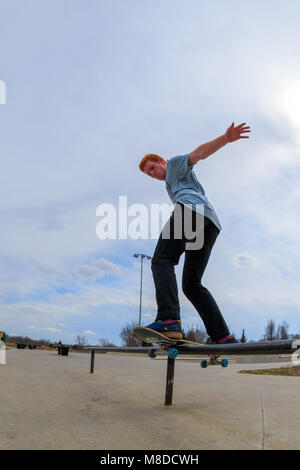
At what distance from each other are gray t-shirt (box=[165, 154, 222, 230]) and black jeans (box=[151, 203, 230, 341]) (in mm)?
65

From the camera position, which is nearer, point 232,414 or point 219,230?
point 232,414

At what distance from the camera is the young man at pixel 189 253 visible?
258cm

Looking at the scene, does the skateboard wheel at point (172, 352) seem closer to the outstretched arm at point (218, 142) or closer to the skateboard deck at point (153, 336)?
the skateboard deck at point (153, 336)

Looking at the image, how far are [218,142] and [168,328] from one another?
4.96 feet

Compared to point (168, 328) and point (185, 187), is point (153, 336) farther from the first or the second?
point (185, 187)

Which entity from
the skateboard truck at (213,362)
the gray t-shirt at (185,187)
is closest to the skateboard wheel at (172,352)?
the skateboard truck at (213,362)

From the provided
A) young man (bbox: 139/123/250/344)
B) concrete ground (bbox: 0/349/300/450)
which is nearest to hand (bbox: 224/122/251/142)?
young man (bbox: 139/123/250/344)

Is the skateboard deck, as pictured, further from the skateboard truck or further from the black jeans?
the skateboard truck

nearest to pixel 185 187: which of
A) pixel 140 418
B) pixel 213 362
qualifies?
pixel 213 362
